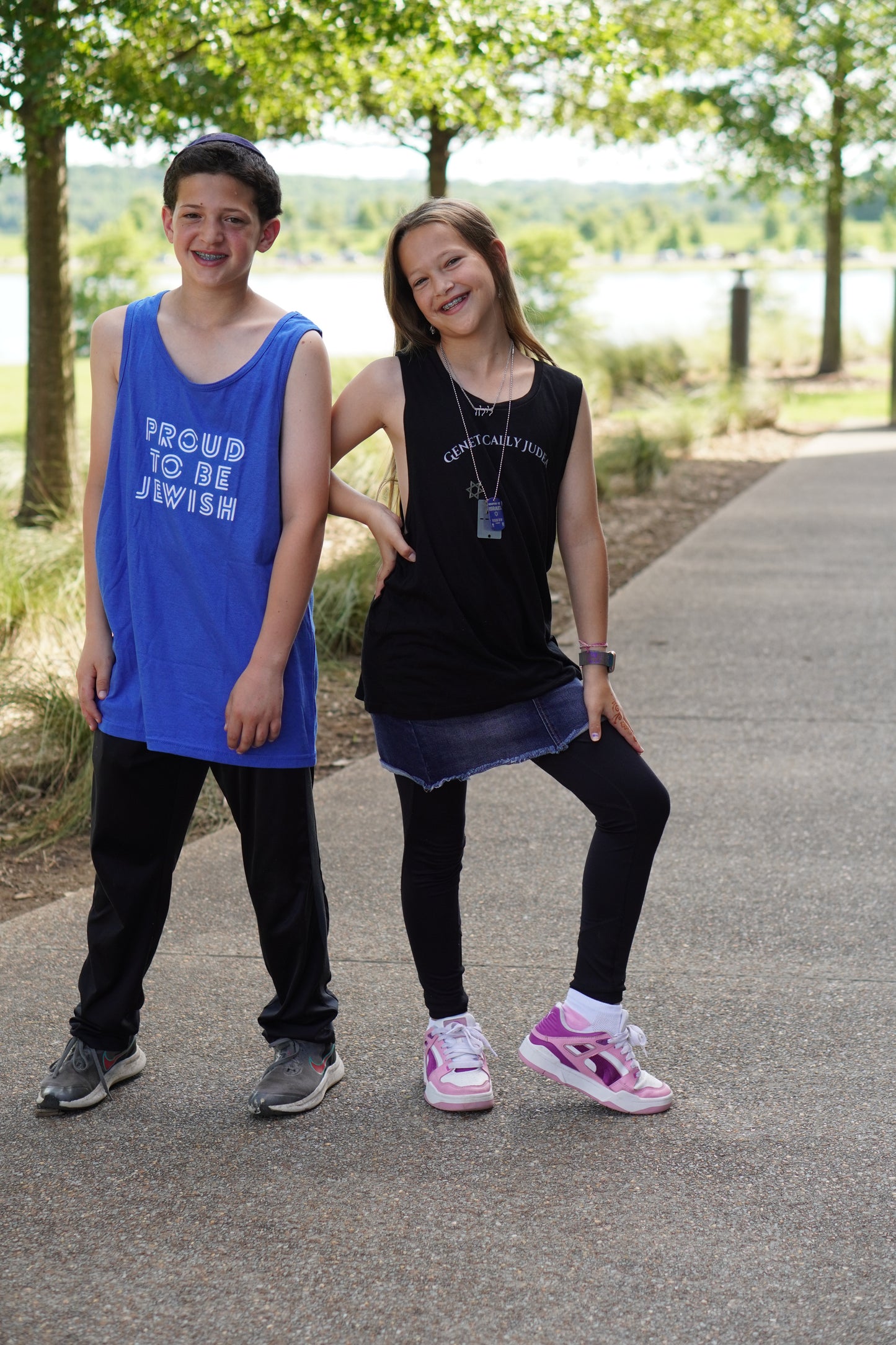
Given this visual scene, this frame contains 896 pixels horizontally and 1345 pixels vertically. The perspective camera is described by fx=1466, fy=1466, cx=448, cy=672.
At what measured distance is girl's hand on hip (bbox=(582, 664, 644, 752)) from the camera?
112 inches

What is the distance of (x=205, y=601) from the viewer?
9.13 feet

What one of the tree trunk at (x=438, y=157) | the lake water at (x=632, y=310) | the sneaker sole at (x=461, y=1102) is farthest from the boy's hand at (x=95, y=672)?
the lake water at (x=632, y=310)

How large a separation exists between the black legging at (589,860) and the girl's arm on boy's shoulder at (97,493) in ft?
2.06

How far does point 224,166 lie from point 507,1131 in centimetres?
191

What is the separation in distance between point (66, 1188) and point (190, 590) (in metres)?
1.12

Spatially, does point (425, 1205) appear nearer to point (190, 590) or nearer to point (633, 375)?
point (190, 590)

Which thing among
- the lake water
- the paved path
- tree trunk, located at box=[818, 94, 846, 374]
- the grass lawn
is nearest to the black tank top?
the paved path

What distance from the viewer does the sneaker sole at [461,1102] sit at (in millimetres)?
2941

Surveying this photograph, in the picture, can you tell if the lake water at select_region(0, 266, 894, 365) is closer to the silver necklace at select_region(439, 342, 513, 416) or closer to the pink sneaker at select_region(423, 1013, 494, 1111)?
the silver necklace at select_region(439, 342, 513, 416)

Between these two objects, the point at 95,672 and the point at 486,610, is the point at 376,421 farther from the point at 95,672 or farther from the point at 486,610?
the point at 95,672

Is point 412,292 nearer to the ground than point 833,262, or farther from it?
nearer to the ground

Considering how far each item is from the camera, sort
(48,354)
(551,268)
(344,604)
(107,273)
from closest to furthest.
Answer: (344,604) < (48,354) < (551,268) < (107,273)

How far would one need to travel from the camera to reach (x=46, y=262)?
28.9ft

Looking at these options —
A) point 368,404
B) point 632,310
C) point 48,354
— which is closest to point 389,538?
point 368,404
